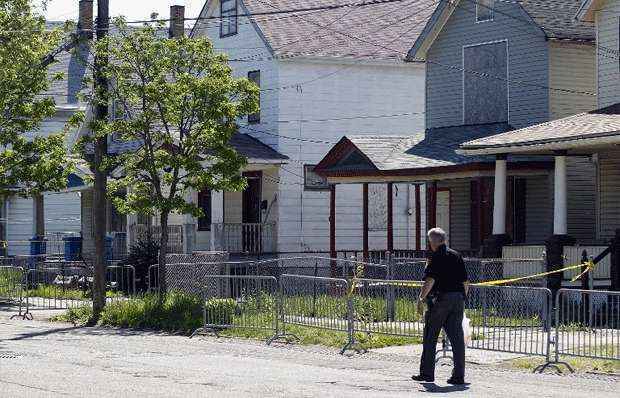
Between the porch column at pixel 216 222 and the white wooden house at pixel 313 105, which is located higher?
the white wooden house at pixel 313 105

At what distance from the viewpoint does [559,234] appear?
27.2 m

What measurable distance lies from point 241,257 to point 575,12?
39.7 ft

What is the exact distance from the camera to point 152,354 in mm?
19203

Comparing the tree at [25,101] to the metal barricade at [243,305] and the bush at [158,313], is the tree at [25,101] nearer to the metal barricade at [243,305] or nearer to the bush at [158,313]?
the bush at [158,313]

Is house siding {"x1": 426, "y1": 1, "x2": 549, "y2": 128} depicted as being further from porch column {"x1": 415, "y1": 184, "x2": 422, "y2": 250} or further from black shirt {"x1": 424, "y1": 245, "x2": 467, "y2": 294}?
black shirt {"x1": 424, "y1": 245, "x2": 467, "y2": 294}

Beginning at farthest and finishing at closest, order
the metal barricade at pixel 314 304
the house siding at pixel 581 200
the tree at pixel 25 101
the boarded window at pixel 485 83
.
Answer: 1. the boarded window at pixel 485 83
2. the house siding at pixel 581 200
3. the tree at pixel 25 101
4. the metal barricade at pixel 314 304

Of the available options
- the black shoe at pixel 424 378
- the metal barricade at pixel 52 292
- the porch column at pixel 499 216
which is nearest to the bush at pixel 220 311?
the metal barricade at pixel 52 292

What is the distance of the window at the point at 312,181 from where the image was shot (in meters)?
38.8

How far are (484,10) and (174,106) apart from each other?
11231 mm

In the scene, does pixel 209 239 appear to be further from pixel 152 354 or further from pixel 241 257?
pixel 152 354

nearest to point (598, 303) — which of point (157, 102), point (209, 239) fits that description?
point (157, 102)

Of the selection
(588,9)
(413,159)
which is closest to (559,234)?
(413,159)

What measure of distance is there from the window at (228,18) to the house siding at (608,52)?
13755 mm

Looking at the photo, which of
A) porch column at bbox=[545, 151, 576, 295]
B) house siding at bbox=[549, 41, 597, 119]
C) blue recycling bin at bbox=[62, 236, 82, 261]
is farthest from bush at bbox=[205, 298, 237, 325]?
blue recycling bin at bbox=[62, 236, 82, 261]
